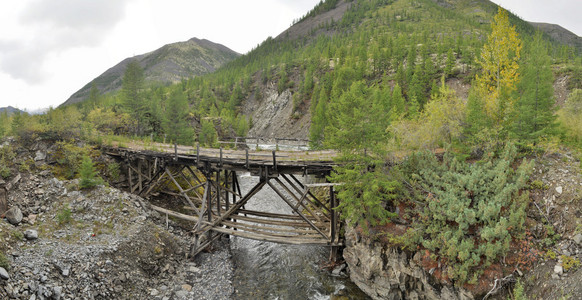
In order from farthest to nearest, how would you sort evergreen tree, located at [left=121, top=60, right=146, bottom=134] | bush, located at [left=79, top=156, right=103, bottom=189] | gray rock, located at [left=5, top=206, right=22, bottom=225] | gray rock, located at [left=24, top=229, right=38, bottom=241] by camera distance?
evergreen tree, located at [left=121, top=60, right=146, bottom=134], bush, located at [left=79, top=156, right=103, bottom=189], gray rock, located at [left=5, top=206, right=22, bottom=225], gray rock, located at [left=24, top=229, right=38, bottom=241]

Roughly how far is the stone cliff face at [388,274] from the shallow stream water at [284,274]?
3.46 ft

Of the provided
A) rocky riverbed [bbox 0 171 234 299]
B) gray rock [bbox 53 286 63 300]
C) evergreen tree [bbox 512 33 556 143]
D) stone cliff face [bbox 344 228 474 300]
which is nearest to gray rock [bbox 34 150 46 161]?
rocky riverbed [bbox 0 171 234 299]

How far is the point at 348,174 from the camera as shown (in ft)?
41.6

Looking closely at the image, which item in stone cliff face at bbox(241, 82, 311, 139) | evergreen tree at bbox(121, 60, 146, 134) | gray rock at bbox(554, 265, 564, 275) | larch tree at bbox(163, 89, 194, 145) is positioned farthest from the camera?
stone cliff face at bbox(241, 82, 311, 139)

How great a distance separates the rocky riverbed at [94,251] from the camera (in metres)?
10.2

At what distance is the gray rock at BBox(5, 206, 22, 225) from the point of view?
1262 centimetres

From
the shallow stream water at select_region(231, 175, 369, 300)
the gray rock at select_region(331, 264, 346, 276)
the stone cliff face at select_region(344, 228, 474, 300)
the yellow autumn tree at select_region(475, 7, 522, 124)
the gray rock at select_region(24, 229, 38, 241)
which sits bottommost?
the shallow stream water at select_region(231, 175, 369, 300)

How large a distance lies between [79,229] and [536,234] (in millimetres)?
20966

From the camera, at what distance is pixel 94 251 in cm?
1216

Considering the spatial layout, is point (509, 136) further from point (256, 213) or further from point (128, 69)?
point (128, 69)

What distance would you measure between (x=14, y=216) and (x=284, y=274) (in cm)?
1410

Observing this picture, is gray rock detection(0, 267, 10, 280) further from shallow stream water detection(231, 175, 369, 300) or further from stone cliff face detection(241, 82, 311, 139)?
stone cliff face detection(241, 82, 311, 139)

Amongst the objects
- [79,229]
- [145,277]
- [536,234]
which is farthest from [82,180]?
[536,234]

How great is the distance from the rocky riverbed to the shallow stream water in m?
0.95
